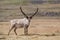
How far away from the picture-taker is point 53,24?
432 centimetres

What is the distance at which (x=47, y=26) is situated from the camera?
421 cm

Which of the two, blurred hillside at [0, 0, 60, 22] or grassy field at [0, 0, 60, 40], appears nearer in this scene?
grassy field at [0, 0, 60, 40]

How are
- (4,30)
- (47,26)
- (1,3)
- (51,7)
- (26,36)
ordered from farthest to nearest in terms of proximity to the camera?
(1,3) < (51,7) < (47,26) < (4,30) < (26,36)

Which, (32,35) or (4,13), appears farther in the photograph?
(4,13)

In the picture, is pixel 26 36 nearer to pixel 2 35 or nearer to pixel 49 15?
pixel 2 35

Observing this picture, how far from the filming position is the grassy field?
11.8ft

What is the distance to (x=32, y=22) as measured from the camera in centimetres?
450

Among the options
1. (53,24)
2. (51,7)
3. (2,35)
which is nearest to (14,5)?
(51,7)

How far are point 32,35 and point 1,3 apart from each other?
2344 millimetres

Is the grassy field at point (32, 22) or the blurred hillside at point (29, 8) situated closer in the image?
the grassy field at point (32, 22)

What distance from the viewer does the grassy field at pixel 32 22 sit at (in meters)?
3.59

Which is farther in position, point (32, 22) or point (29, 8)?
point (29, 8)

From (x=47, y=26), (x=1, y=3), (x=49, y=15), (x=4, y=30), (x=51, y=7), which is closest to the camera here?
(x=4, y=30)

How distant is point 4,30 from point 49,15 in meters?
1.33
